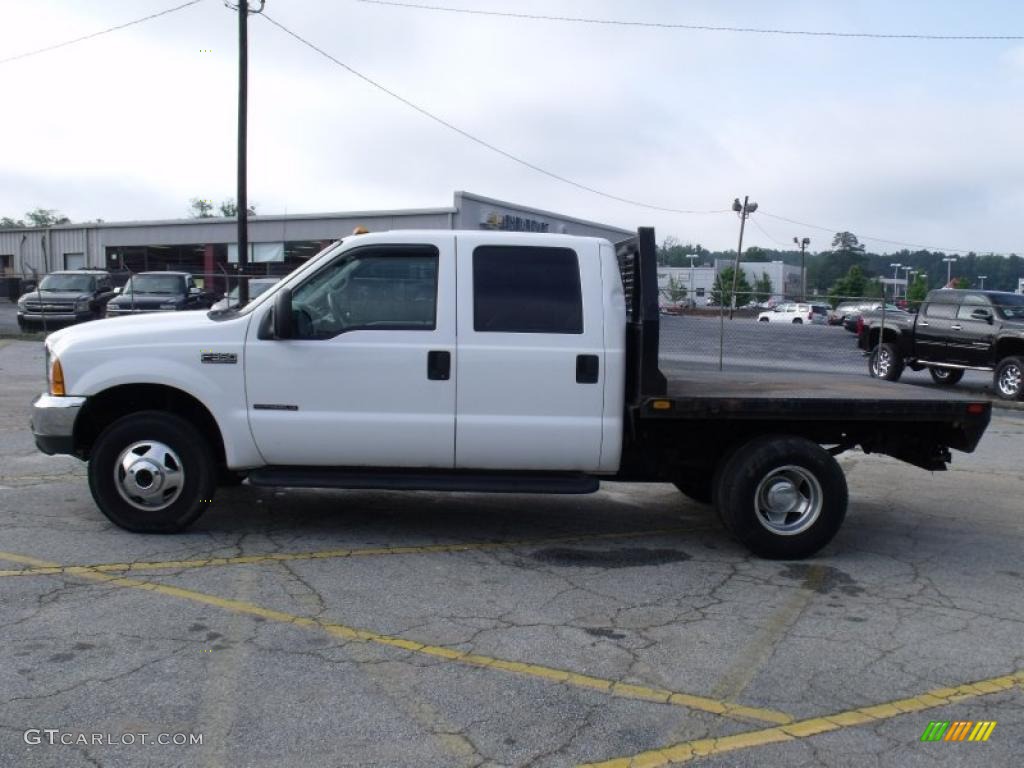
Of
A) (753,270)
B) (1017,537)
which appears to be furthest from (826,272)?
(1017,537)

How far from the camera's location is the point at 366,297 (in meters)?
6.55

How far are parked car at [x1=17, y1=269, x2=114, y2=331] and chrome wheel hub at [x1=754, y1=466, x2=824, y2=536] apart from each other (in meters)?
23.1

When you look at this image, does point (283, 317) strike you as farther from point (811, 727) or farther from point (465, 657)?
point (811, 727)

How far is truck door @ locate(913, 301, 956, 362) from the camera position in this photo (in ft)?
60.3

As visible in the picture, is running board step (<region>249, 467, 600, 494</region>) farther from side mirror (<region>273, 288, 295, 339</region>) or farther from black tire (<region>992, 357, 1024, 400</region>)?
black tire (<region>992, 357, 1024, 400</region>)

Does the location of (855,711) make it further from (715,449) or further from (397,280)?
(397,280)

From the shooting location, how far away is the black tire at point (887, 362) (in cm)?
1906

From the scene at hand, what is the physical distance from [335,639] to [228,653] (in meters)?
0.52

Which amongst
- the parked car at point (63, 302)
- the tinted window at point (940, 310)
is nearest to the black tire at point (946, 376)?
the tinted window at point (940, 310)

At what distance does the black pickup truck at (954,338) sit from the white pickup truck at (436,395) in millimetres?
11795

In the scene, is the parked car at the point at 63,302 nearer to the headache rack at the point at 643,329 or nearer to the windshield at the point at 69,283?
the windshield at the point at 69,283

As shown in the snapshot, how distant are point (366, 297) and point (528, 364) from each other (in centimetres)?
113

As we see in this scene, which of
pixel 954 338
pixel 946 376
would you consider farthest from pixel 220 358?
pixel 946 376

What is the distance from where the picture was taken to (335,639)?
5035mm
